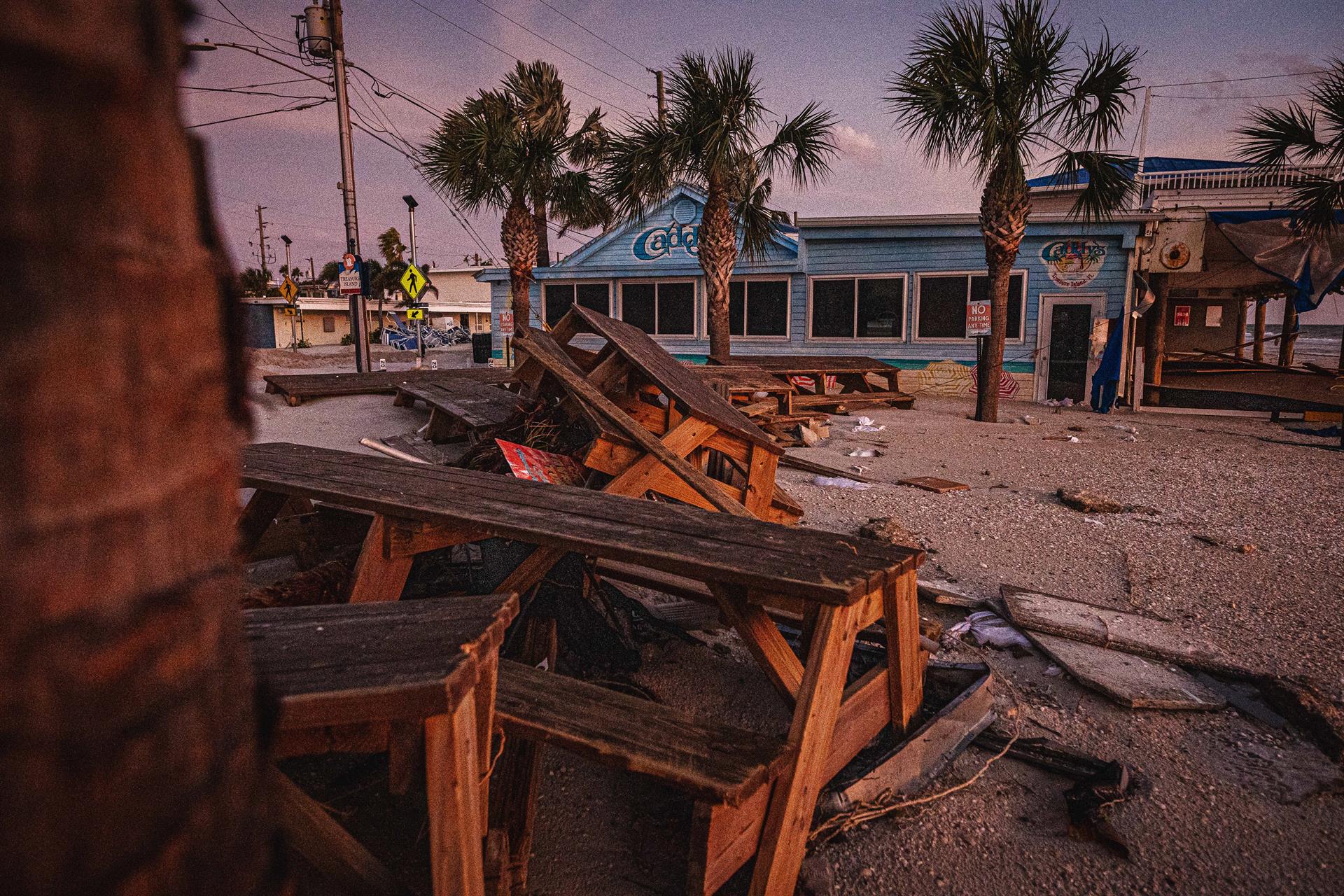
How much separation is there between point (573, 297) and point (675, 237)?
347 centimetres

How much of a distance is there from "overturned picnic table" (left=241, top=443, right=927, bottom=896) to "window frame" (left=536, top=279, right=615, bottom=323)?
54.2 feet

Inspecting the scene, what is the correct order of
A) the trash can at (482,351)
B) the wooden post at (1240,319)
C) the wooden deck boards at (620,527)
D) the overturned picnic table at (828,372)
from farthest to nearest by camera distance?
the trash can at (482,351)
the wooden post at (1240,319)
the overturned picnic table at (828,372)
the wooden deck boards at (620,527)

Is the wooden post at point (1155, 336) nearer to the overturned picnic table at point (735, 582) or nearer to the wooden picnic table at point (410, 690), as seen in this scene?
the overturned picnic table at point (735, 582)

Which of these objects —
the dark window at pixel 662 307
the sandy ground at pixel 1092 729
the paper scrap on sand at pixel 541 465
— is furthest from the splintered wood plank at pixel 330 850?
the dark window at pixel 662 307

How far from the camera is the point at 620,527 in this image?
2.39m

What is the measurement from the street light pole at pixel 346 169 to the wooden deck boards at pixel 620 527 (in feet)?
34.8

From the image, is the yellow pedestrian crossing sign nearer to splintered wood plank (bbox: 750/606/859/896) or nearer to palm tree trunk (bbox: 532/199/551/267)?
palm tree trunk (bbox: 532/199/551/267)

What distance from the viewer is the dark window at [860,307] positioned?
54.1ft

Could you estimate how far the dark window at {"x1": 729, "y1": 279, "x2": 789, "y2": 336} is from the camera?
17.6 metres

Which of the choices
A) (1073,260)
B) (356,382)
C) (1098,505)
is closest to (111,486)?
(1098,505)

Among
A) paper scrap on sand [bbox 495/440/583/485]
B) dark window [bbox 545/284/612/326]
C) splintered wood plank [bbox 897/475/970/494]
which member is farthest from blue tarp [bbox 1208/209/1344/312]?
dark window [bbox 545/284/612/326]

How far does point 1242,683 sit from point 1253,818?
3.56 feet

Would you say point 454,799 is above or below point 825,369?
below

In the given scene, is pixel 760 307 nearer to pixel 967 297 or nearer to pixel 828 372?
pixel 967 297
